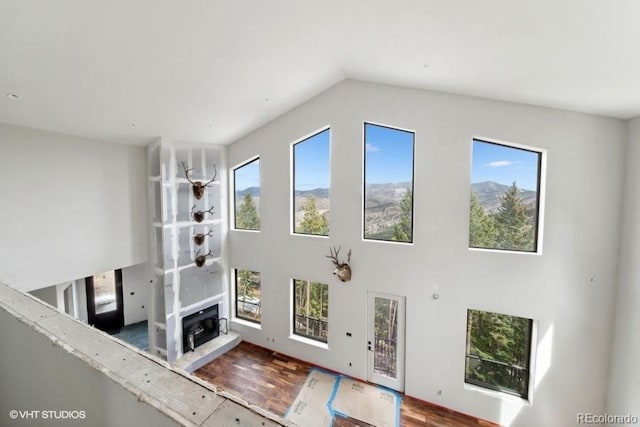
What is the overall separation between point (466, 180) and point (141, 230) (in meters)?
6.49

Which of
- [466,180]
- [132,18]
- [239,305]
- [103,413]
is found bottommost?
[239,305]

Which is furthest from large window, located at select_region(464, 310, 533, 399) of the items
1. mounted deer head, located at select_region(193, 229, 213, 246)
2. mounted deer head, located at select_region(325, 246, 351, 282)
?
mounted deer head, located at select_region(193, 229, 213, 246)

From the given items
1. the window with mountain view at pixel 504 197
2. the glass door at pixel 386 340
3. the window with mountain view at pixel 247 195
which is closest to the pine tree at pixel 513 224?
the window with mountain view at pixel 504 197

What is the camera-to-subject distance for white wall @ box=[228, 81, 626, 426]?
3.64 metres

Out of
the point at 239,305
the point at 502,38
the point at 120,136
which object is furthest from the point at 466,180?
the point at 120,136

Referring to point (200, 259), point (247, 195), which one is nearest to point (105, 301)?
point (200, 259)

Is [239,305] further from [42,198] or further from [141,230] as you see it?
[42,198]

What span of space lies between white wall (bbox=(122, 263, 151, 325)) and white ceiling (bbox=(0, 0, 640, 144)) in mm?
4631

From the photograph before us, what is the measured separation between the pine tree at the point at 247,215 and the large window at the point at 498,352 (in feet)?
15.6

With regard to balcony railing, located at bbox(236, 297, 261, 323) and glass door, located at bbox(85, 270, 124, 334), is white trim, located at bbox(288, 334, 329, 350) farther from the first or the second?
glass door, located at bbox(85, 270, 124, 334)

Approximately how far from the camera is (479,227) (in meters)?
4.20

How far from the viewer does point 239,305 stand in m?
6.50

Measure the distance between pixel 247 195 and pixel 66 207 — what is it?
3231mm

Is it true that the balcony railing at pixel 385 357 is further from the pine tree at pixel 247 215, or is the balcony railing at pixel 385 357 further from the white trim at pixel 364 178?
the pine tree at pixel 247 215
